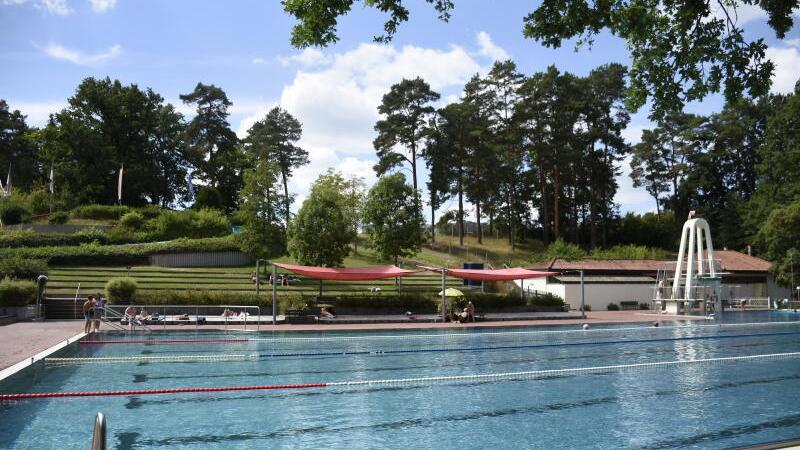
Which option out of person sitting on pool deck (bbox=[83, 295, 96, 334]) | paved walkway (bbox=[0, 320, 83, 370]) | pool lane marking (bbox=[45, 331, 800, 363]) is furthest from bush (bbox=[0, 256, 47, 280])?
pool lane marking (bbox=[45, 331, 800, 363])

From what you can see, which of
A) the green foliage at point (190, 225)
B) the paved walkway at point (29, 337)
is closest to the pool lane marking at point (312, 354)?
the paved walkway at point (29, 337)

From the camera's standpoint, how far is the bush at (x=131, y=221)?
4991 centimetres

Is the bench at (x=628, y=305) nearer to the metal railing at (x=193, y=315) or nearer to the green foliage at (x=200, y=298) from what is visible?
the green foliage at (x=200, y=298)

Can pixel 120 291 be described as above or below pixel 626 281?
below

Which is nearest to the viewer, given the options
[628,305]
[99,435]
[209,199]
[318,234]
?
[99,435]

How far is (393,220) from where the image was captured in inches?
1566

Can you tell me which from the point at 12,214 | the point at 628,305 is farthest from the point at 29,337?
the point at 12,214

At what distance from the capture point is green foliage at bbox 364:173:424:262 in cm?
3978

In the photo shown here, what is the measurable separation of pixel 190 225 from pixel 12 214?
1556 cm

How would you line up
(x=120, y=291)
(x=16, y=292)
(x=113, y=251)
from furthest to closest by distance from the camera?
(x=113, y=251), (x=120, y=291), (x=16, y=292)

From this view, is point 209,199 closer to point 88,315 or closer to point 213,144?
point 213,144

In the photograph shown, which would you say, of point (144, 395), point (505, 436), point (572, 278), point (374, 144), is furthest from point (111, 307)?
point (374, 144)

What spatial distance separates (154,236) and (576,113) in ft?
133

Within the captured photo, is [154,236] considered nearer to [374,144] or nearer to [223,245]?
[223,245]
